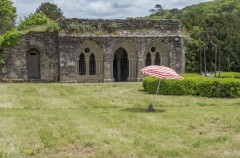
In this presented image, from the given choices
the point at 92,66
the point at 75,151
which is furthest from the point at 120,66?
the point at 75,151

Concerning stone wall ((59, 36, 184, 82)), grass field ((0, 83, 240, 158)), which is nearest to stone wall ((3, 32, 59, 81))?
stone wall ((59, 36, 184, 82))

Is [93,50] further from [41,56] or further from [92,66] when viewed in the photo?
[41,56]

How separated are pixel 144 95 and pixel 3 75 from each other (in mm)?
12595

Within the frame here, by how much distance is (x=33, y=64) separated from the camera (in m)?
28.6

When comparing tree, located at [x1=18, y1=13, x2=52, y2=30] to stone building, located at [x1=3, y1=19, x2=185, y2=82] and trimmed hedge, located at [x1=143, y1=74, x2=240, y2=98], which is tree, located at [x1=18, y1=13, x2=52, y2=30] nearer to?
stone building, located at [x1=3, y1=19, x2=185, y2=82]

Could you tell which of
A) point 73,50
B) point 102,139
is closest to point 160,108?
point 102,139

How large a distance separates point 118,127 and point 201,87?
924 centimetres

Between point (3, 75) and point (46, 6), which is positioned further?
point (46, 6)

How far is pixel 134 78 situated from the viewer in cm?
3008

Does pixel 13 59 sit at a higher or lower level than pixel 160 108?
higher

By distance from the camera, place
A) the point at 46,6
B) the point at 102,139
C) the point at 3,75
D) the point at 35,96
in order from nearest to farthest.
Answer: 1. the point at 102,139
2. the point at 35,96
3. the point at 3,75
4. the point at 46,6

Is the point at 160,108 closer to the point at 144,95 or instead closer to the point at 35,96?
the point at 144,95

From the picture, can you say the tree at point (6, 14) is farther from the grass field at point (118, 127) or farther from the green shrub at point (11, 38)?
the grass field at point (118, 127)

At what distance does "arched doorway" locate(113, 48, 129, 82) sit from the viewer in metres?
30.7
